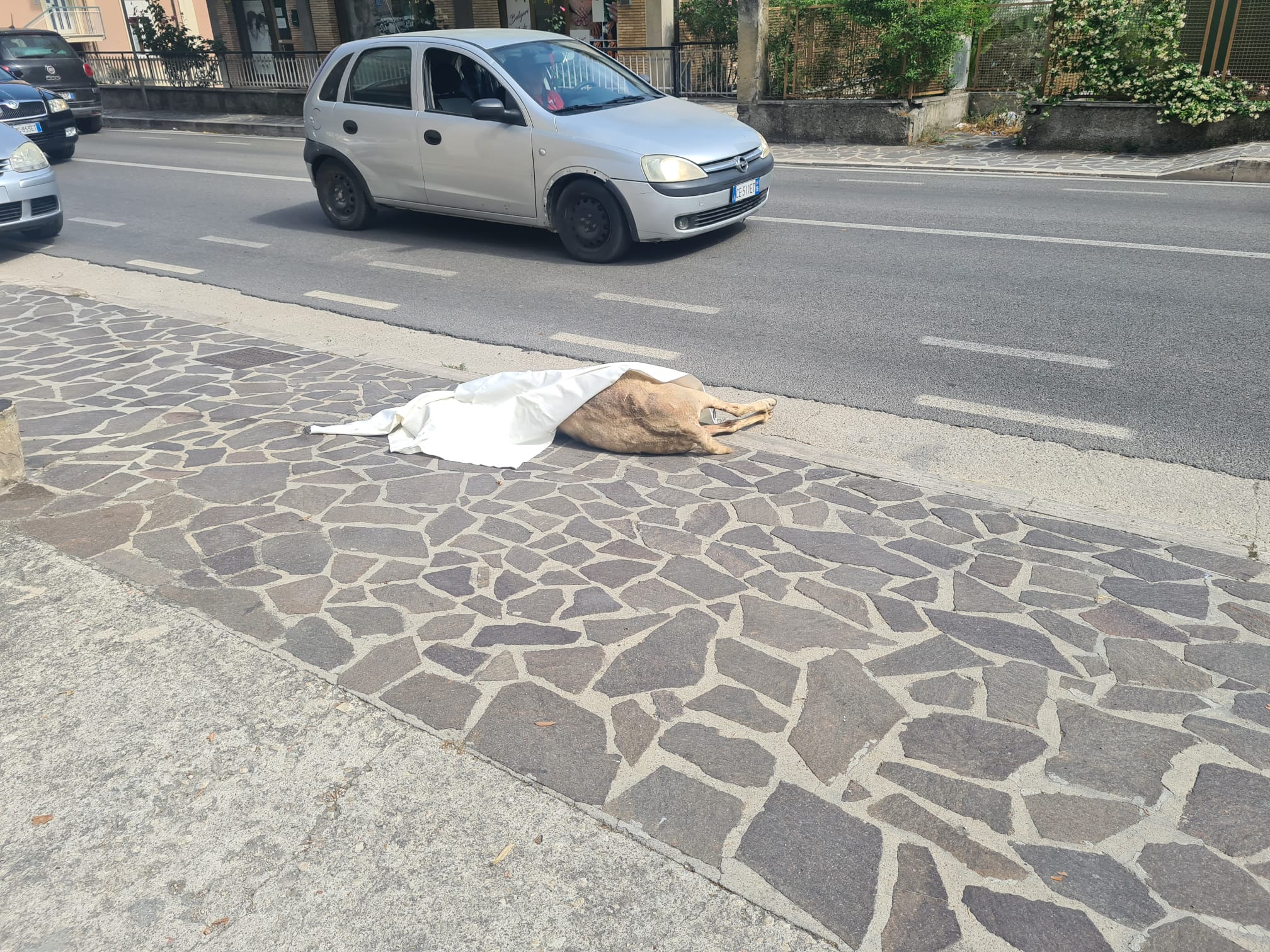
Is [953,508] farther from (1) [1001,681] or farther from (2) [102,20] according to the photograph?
(2) [102,20]

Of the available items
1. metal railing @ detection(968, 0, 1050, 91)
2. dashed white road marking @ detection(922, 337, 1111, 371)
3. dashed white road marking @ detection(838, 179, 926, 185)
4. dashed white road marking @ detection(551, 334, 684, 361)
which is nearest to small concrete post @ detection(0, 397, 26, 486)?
dashed white road marking @ detection(551, 334, 684, 361)

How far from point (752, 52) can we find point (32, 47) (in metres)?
16.3

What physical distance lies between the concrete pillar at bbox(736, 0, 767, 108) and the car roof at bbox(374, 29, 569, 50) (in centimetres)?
849

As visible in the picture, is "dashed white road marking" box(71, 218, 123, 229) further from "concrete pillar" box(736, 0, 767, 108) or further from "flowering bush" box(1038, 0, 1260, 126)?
"flowering bush" box(1038, 0, 1260, 126)

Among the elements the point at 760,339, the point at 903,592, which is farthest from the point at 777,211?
the point at 903,592

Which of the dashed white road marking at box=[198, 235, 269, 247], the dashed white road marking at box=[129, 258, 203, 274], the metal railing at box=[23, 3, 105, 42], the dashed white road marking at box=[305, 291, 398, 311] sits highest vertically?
the metal railing at box=[23, 3, 105, 42]

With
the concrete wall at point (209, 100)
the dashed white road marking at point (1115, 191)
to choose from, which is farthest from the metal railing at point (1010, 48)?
the concrete wall at point (209, 100)

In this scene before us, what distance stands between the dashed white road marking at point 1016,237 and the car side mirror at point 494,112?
3050mm

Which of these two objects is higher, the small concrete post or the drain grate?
the small concrete post

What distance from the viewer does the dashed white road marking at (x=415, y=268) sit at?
922 cm

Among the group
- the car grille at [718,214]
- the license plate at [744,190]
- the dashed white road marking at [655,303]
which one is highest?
the license plate at [744,190]

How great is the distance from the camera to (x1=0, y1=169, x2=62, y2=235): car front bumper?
33.3 feet

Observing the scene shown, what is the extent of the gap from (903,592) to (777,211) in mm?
8123

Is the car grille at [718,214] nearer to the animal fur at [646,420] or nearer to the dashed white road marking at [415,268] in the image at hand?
the dashed white road marking at [415,268]
